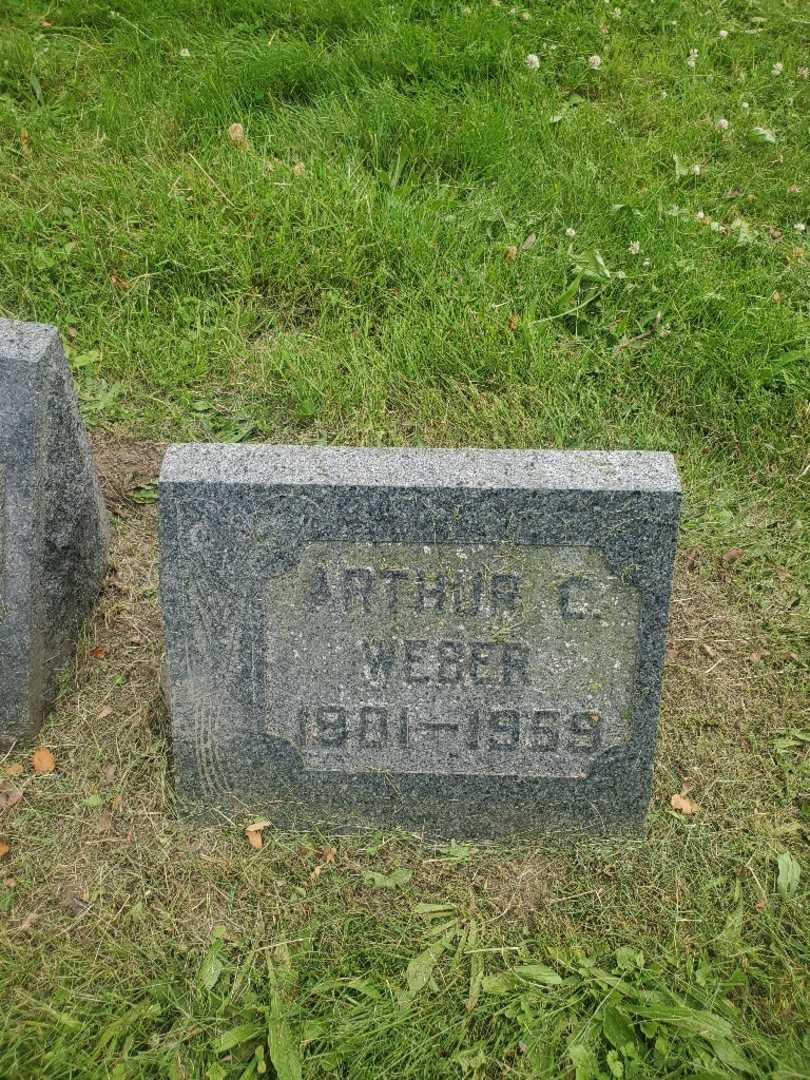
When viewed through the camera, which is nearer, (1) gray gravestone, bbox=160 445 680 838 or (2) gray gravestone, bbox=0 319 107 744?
(1) gray gravestone, bbox=160 445 680 838

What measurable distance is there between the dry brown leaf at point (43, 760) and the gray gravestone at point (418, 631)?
0.39 metres

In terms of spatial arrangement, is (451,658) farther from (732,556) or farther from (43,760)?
(732,556)

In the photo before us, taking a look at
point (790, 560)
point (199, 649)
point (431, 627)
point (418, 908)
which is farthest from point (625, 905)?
point (790, 560)

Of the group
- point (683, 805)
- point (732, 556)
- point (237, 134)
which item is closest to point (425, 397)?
point (732, 556)

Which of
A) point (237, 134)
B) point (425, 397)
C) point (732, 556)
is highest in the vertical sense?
point (237, 134)

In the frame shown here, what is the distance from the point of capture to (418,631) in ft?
7.31

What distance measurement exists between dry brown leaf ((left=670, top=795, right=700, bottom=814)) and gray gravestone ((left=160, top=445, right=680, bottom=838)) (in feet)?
0.59

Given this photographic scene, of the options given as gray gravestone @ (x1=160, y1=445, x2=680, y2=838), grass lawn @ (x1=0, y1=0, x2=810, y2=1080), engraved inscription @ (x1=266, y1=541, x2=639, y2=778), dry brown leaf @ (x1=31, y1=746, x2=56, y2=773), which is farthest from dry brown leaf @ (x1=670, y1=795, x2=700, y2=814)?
dry brown leaf @ (x1=31, y1=746, x2=56, y2=773)

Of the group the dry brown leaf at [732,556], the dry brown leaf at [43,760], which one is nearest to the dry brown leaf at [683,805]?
the dry brown leaf at [732,556]

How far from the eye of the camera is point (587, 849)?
243 centimetres

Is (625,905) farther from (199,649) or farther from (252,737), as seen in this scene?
(199,649)

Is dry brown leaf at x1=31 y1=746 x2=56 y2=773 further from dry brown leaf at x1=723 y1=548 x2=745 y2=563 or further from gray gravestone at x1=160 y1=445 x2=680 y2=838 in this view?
dry brown leaf at x1=723 y1=548 x2=745 y2=563

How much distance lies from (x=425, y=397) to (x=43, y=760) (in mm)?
1746

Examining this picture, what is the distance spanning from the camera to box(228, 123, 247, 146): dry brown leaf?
13.5ft
